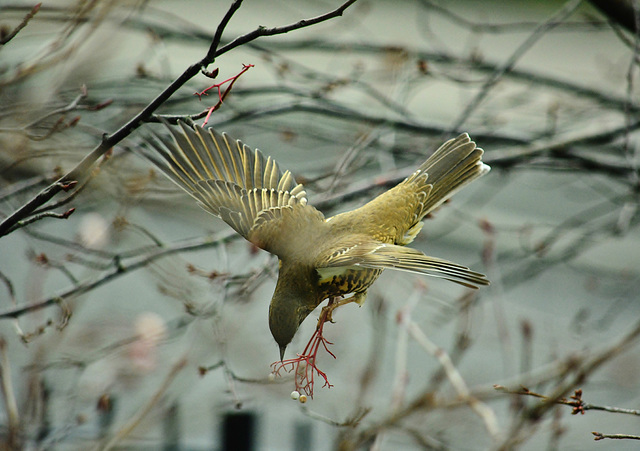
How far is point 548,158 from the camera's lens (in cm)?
416

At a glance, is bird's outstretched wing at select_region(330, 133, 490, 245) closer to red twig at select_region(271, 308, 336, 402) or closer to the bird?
the bird

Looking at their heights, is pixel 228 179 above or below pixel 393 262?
above

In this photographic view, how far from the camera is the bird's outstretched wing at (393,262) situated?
6.05ft

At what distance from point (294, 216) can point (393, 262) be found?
62cm

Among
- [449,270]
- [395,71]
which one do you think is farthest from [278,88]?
[449,270]

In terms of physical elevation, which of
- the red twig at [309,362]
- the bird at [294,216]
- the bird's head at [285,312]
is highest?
the bird at [294,216]

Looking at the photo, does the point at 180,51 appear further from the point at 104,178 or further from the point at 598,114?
the point at 104,178

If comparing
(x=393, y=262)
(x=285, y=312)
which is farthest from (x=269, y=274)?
(x=393, y=262)

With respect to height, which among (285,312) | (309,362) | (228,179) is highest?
(228,179)

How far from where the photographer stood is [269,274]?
9.76 ft

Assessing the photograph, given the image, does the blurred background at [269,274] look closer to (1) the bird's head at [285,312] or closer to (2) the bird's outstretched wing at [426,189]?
(1) the bird's head at [285,312]

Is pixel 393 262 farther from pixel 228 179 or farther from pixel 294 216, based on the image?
pixel 228 179

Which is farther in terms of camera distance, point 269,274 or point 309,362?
point 269,274

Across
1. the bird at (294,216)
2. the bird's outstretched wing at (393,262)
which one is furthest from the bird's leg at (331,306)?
the bird's outstretched wing at (393,262)
